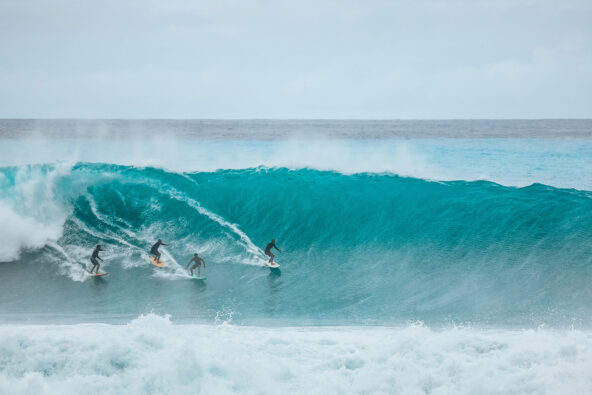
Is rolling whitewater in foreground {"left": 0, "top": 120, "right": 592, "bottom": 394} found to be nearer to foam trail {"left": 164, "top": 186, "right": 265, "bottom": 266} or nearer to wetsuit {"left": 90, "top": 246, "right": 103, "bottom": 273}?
foam trail {"left": 164, "top": 186, "right": 265, "bottom": 266}

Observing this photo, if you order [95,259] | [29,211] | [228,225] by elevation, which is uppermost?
[29,211]

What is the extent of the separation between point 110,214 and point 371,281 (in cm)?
688

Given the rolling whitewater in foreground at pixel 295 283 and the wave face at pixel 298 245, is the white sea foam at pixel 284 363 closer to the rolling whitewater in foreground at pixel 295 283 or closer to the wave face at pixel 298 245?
the rolling whitewater in foreground at pixel 295 283

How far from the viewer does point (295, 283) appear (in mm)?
9570

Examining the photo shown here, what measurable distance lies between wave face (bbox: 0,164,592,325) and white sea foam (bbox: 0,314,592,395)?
162cm

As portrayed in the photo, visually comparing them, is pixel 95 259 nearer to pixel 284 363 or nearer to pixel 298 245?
pixel 298 245

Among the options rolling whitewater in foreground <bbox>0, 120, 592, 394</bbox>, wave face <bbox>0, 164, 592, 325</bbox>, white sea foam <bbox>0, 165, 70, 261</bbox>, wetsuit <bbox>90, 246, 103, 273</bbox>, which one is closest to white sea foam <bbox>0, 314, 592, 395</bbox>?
rolling whitewater in foreground <bbox>0, 120, 592, 394</bbox>

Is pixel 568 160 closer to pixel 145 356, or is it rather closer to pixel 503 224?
pixel 503 224

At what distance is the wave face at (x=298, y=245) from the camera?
8.48 m

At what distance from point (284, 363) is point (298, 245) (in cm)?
574

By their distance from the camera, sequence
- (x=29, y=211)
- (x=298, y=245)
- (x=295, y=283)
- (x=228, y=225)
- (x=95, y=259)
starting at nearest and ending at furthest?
(x=295, y=283)
(x=95, y=259)
(x=298, y=245)
(x=29, y=211)
(x=228, y=225)

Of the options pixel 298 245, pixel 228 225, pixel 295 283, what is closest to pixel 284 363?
pixel 295 283

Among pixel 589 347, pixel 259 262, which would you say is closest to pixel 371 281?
pixel 259 262

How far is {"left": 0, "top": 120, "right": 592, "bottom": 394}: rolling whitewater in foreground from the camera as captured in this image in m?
5.75
